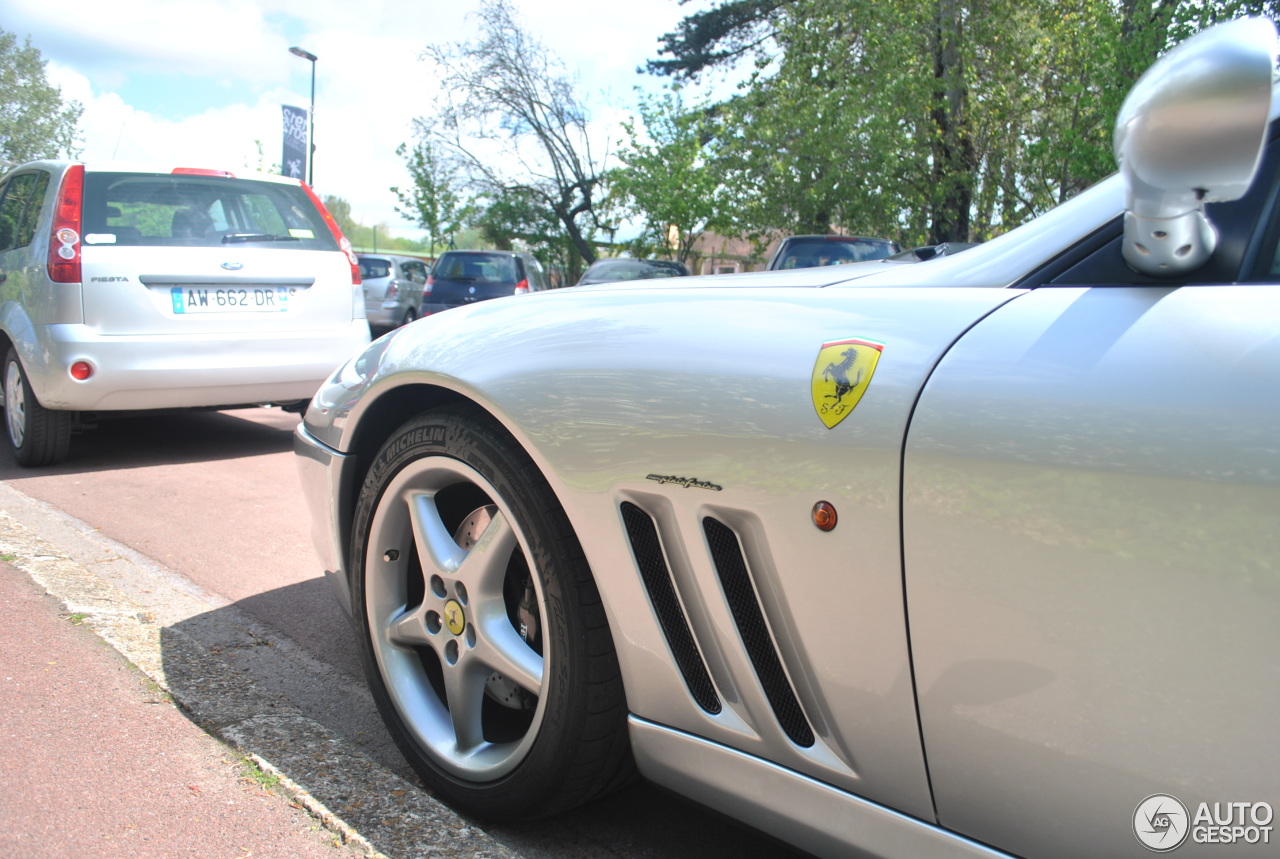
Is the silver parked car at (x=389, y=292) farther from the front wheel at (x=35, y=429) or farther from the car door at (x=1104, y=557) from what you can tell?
the car door at (x=1104, y=557)

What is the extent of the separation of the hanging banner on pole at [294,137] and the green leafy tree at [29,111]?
19.3 m

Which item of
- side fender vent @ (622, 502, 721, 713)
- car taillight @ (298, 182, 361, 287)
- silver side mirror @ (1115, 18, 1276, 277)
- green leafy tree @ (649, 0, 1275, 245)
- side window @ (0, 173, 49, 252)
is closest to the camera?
silver side mirror @ (1115, 18, 1276, 277)

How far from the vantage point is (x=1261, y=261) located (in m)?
1.21

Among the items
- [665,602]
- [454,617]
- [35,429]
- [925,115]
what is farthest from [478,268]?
[665,602]

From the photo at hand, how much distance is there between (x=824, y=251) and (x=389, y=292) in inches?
414

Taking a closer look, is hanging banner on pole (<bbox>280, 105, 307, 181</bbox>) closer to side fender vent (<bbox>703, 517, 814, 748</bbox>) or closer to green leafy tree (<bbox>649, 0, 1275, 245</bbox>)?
green leafy tree (<bbox>649, 0, 1275, 245</bbox>)

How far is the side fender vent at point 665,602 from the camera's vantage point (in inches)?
61.4

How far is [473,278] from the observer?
15.1 m

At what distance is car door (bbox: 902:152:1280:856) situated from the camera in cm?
104

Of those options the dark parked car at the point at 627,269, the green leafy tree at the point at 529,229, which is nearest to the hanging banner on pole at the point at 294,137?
the green leafy tree at the point at 529,229

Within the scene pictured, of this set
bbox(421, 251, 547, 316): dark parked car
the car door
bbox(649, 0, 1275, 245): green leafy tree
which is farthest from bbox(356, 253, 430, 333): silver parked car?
the car door

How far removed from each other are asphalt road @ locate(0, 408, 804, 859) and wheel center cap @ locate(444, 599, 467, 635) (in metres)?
0.36

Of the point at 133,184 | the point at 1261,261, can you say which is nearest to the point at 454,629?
the point at 1261,261

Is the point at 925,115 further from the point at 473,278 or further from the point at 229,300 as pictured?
the point at 229,300
